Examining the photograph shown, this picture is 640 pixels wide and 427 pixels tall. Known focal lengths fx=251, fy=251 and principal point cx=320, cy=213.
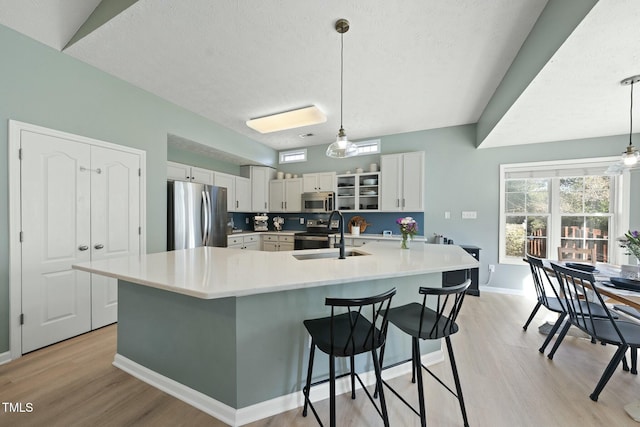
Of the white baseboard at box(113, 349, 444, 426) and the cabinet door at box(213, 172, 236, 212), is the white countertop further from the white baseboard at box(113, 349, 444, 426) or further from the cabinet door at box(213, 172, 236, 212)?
the cabinet door at box(213, 172, 236, 212)

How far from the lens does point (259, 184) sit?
5422 mm

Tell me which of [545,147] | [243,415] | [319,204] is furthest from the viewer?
[319,204]

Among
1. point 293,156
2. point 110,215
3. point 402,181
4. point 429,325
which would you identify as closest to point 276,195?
point 293,156

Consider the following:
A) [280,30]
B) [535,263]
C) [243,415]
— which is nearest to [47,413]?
[243,415]

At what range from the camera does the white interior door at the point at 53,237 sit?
7.14 ft

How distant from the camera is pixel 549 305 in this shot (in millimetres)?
2428

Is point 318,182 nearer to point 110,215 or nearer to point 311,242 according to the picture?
point 311,242

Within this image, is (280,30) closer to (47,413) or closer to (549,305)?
(47,413)

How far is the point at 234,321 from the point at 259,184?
4.22 m

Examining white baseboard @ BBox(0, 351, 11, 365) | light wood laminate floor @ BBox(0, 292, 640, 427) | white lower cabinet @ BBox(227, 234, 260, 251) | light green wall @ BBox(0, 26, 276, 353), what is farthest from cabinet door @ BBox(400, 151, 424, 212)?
white baseboard @ BBox(0, 351, 11, 365)

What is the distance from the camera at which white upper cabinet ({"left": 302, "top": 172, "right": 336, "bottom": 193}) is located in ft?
16.5

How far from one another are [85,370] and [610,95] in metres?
5.09

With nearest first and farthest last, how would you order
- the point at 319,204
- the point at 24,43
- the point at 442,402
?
the point at 442,402, the point at 24,43, the point at 319,204

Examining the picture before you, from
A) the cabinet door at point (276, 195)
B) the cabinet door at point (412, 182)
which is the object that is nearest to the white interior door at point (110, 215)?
the cabinet door at point (276, 195)
